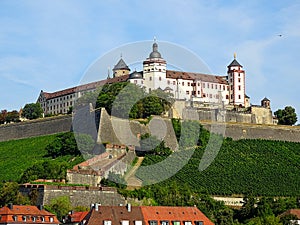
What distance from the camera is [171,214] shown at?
44344 mm

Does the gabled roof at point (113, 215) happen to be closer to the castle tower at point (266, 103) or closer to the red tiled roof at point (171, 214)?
the red tiled roof at point (171, 214)

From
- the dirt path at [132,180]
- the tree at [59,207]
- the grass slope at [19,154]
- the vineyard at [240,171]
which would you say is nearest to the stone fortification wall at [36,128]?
the grass slope at [19,154]

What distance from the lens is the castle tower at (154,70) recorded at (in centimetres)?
7794

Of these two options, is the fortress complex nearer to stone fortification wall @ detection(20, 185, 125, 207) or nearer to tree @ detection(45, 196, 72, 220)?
stone fortification wall @ detection(20, 185, 125, 207)

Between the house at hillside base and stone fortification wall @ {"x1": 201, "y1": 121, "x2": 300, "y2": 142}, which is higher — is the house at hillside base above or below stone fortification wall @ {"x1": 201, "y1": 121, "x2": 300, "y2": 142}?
below

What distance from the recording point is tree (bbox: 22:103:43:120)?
84350 mm

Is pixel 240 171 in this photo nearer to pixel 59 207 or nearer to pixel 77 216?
pixel 59 207

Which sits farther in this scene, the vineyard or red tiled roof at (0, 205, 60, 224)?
the vineyard

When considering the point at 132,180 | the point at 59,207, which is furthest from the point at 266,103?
the point at 59,207

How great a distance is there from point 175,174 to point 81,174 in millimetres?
8612

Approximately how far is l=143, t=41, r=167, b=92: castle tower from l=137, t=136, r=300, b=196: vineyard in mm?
11233

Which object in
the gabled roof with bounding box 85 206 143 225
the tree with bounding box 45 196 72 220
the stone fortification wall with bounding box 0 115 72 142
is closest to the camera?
the gabled roof with bounding box 85 206 143 225

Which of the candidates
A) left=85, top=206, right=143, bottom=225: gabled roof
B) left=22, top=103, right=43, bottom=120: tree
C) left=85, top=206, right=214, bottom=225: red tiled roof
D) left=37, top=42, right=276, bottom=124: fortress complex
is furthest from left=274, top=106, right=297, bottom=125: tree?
left=85, top=206, right=143, bottom=225: gabled roof

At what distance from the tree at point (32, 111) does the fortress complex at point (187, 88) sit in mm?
3680
